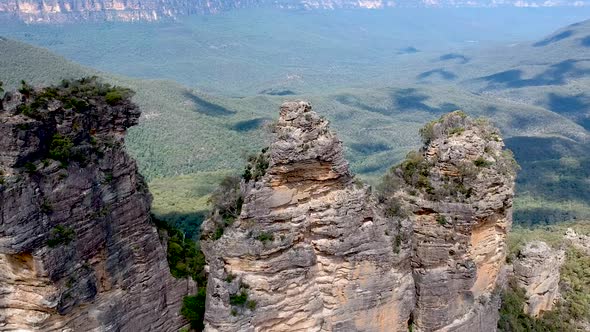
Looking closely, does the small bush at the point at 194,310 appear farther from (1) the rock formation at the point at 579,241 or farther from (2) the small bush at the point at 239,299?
(1) the rock formation at the point at 579,241

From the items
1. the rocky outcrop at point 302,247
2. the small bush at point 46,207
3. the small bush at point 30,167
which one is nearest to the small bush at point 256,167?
the rocky outcrop at point 302,247

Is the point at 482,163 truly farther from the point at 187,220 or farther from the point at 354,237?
the point at 187,220

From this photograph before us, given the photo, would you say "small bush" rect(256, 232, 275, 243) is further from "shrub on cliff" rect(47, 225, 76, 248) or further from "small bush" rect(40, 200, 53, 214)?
"small bush" rect(40, 200, 53, 214)

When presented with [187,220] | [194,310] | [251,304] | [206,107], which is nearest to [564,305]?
[251,304]

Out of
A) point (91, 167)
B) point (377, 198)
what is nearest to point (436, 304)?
point (377, 198)

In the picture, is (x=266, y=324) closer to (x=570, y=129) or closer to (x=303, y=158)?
(x=303, y=158)

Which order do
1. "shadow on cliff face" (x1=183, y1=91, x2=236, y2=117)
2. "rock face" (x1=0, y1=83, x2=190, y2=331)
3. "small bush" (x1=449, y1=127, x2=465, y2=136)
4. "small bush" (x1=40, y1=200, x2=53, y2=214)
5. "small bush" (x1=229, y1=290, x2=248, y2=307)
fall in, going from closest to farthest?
"rock face" (x1=0, y1=83, x2=190, y2=331) < "small bush" (x1=40, y1=200, x2=53, y2=214) < "small bush" (x1=229, y1=290, x2=248, y2=307) < "small bush" (x1=449, y1=127, x2=465, y2=136) < "shadow on cliff face" (x1=183, y1=91, x2=236, y2=117)

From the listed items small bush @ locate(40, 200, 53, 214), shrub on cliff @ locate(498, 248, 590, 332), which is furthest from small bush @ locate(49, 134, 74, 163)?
shrub on cliff @ locate(498, 248, 590, 332)
